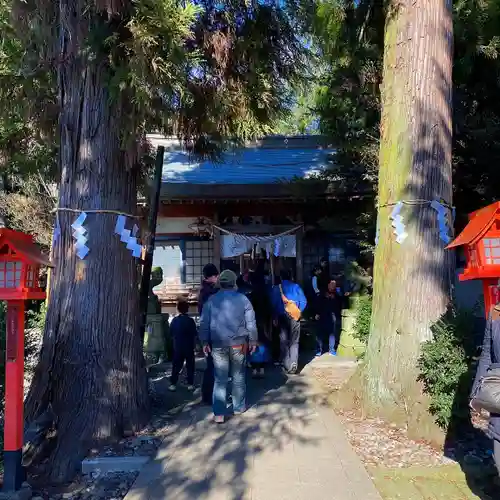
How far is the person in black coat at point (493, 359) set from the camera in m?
3.14

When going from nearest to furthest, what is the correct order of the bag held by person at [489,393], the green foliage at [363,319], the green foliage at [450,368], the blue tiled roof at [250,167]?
the bag held by person at [489,393] < the green foliage at [450,368] < the green foliage at [363,319] < the blue tiled roof at [250,167]

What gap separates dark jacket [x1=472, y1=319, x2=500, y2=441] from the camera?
3166mm

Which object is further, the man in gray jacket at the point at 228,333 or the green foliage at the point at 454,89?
the green foliage at the point at 454,89

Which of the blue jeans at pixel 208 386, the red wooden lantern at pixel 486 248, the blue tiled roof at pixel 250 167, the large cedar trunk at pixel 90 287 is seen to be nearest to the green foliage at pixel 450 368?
the red wooden lantern at pixel 486 248

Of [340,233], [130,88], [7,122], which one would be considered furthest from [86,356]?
[340,233]

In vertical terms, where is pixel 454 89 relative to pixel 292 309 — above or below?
above

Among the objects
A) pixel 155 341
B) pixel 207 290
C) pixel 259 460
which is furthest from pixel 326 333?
pixel 259 460

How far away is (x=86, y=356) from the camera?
530 centimetres

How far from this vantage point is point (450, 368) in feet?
16.0

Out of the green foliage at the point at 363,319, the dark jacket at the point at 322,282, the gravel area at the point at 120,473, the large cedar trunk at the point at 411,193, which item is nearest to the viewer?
the gravel area at the point at 120,473

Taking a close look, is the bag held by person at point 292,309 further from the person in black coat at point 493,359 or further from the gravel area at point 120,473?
the person in black coat at point 493,359

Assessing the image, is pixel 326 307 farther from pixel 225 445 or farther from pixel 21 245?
pixel 21 245

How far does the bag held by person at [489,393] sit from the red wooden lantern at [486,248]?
69 centimetres

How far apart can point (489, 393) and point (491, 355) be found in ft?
1.21
